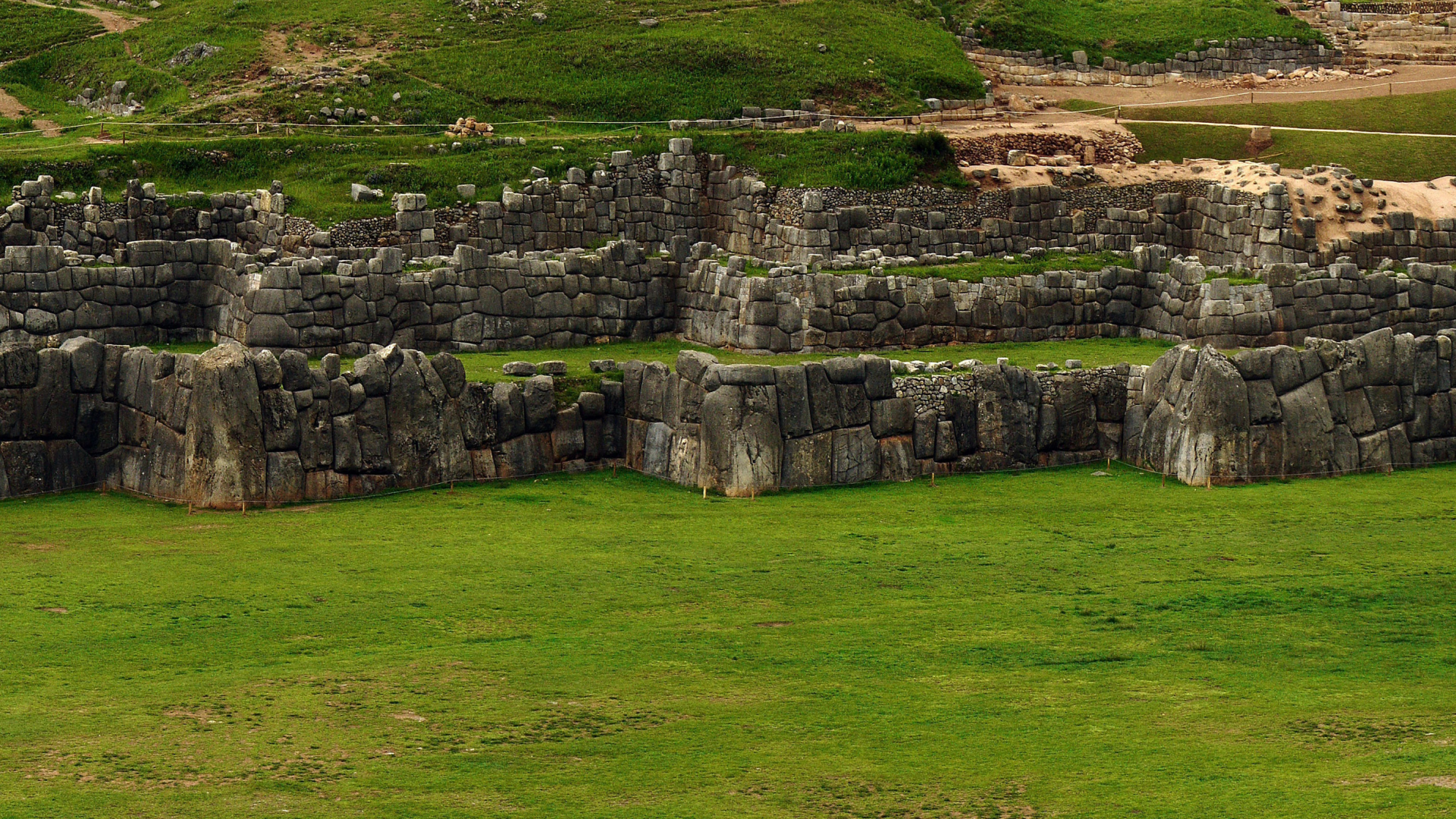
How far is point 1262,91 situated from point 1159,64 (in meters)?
5.22

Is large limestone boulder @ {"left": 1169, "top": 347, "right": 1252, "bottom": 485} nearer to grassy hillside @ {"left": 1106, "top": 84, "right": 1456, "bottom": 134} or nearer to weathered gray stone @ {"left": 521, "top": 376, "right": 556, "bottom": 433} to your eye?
weathered gray stone @ {"left": 521, "top": 376, "right": 556, "bottom": 433}

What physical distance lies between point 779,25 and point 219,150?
18046 mm

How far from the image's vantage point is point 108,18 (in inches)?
2309

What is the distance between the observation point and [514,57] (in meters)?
53.8

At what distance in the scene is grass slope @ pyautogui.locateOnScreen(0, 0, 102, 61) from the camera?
56.4 m

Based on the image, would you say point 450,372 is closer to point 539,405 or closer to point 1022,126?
point 539,405

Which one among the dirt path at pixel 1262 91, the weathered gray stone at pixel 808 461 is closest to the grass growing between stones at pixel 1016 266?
the weathered gray stone at pixel 808 461

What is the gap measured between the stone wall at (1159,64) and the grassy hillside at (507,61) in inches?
126

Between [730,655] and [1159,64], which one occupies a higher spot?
[1159,64]

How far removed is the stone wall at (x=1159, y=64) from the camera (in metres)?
61.3

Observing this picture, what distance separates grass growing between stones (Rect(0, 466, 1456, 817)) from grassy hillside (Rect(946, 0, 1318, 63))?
35558 mm

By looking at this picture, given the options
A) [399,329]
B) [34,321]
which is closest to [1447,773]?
[399,329]

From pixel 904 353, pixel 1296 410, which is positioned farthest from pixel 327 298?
pixel 1296 410

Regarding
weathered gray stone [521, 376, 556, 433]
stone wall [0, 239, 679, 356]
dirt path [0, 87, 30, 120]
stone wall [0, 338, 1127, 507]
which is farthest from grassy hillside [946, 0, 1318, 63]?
weathered gray stone [521, 376, 556, 433]
